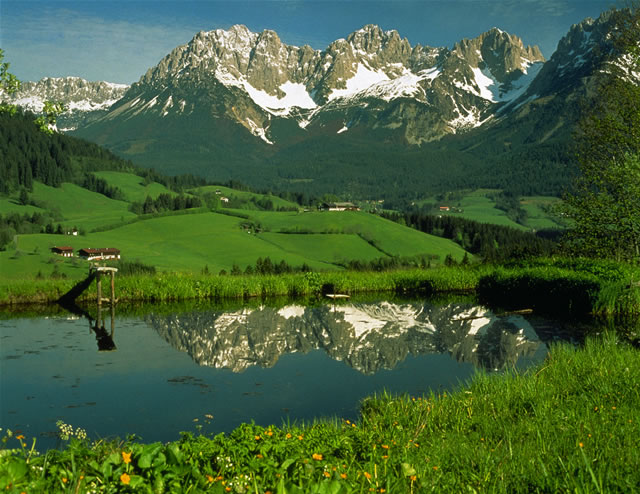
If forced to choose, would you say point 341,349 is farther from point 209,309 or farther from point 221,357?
point 209,309

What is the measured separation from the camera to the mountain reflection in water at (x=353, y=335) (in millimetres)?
23156

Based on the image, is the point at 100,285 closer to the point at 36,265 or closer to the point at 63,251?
the point at 36,265

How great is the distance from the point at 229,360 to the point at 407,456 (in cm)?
1406

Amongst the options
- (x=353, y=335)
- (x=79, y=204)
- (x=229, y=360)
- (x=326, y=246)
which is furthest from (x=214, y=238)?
(x=229, y=360)

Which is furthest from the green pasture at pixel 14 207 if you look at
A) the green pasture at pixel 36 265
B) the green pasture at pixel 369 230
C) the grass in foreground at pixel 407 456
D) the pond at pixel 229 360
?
the grass in foreground at pixel 407 456

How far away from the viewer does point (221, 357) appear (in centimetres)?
2314

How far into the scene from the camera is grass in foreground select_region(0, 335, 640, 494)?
7375mm

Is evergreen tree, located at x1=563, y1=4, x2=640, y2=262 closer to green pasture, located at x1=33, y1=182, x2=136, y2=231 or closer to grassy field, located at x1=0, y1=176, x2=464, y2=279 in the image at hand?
grassy field, located at x1=0, y1=176, x2=464, y2=279

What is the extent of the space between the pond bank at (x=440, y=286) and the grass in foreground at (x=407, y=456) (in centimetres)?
2049

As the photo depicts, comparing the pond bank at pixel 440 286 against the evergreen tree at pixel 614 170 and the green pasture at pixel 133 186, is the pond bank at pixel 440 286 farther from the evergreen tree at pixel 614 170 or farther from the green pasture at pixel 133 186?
the green pasture at pixel 133 186

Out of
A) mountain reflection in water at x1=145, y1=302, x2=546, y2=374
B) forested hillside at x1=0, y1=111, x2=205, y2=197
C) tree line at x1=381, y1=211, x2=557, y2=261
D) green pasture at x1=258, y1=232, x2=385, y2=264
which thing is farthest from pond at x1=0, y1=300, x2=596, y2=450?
forested hillside at x1=0, y1=111, x2=205, y2=197

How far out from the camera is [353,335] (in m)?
27.8

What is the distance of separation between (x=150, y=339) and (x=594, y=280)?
75.5 feet

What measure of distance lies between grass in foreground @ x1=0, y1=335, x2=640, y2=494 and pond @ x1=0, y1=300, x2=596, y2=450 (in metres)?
3.16
